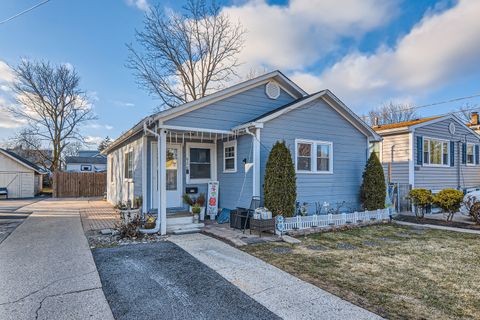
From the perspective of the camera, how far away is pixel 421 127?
12.4 meters

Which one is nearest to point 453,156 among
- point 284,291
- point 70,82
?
point 284,291

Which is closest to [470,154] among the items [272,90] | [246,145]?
[272,90]

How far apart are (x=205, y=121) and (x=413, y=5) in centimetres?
892

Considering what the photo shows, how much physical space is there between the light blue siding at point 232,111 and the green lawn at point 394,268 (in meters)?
3.82

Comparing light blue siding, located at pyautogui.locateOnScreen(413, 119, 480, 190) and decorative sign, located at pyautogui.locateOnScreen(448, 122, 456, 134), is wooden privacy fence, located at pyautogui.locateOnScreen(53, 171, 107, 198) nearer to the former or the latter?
light blue siding, located at pyautogui.locateOnScreen(413, 119, 480, 190)

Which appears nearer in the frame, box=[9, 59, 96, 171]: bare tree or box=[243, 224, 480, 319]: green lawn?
box=[243, 224, 480, 319]: green lawn

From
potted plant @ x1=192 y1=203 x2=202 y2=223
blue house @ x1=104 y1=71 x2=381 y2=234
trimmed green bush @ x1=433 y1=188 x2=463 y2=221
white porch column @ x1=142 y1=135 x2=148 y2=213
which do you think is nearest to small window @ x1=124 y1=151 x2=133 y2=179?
blue house @ x1=104 y1=71 x2=381 y2=234

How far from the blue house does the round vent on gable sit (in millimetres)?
23

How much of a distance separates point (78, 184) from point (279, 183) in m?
20.0

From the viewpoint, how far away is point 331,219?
8.25 meters

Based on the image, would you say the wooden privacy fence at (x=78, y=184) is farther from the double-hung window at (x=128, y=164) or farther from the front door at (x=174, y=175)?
the front door at (x=174, y=175)

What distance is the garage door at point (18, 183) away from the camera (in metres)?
20.5

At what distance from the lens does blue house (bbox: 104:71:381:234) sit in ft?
25.9

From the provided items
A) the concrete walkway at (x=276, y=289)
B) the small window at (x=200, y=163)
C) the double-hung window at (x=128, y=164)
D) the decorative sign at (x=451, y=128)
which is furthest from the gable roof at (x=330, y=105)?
the decorative sign at (x=451, y=128)
